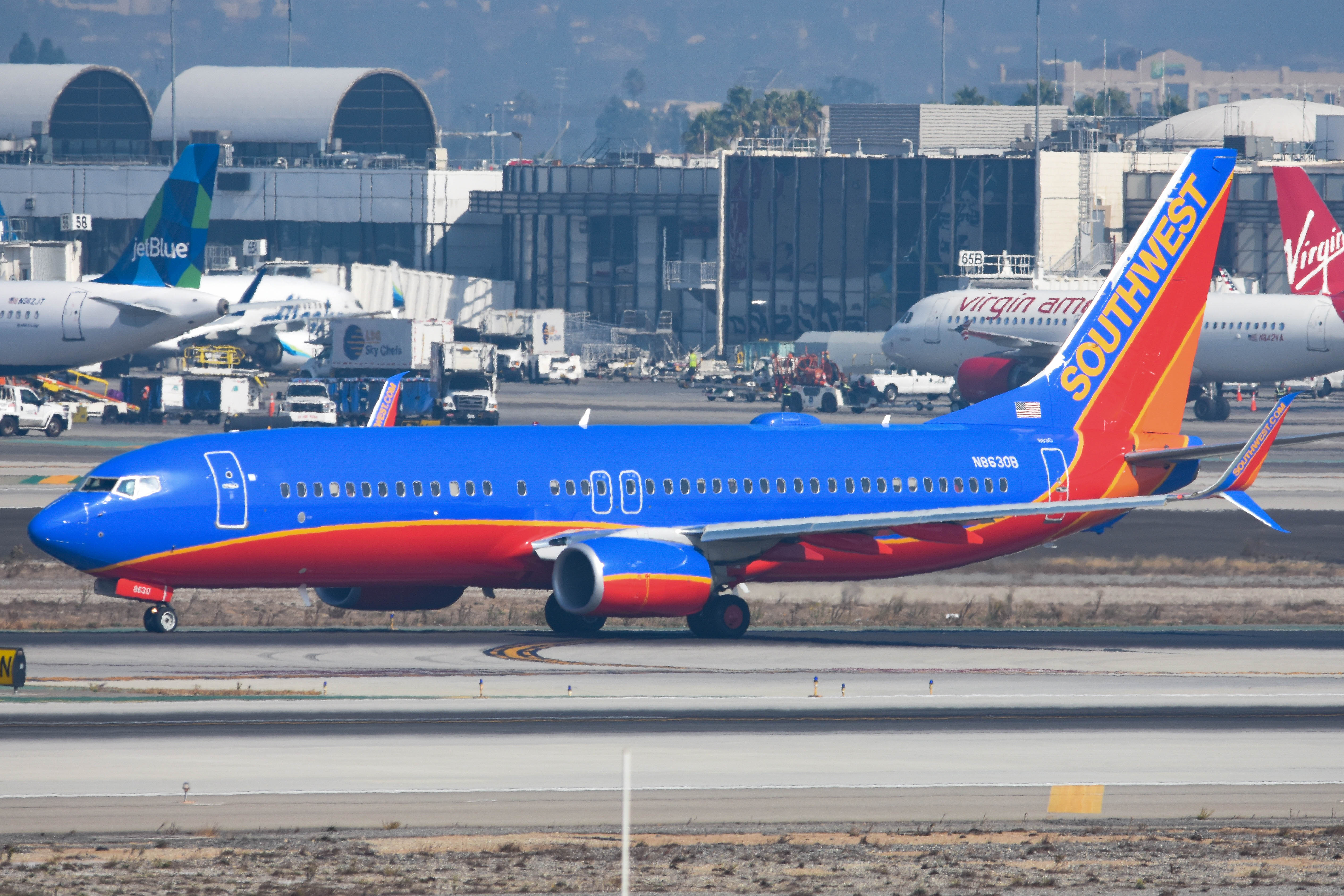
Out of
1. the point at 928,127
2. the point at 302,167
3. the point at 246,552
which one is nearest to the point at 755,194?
the point at 928,127

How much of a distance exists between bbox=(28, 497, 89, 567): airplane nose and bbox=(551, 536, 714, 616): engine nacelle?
32.6 feet

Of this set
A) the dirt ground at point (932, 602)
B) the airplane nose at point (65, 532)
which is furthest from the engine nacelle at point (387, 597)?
the airplane nose at point (65, 532)

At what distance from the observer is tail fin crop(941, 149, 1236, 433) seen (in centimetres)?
5034

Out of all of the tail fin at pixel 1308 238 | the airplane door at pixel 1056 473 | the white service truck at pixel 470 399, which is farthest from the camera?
the tail fin at pixel 1308 238

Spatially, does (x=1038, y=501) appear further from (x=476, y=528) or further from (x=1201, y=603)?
(x=476, y=528)

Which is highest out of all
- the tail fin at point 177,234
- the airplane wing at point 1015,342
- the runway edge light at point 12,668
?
the tail fin at point 177,234

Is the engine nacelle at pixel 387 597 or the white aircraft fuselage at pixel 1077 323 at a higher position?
the white aircraft fuselage at pixel 1077 323

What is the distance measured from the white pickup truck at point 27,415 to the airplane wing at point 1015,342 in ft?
178

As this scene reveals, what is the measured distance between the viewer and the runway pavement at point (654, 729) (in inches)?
1047

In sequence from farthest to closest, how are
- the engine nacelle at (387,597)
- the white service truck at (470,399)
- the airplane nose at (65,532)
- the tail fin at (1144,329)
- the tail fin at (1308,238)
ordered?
Answer: 1. the tail fin at (1308,238)
2. the white service truck at (470,399)
3. the tail fin at (1144,329)
4. the engine nacelle at (387,597)
5. the airplane nose at (65,532)

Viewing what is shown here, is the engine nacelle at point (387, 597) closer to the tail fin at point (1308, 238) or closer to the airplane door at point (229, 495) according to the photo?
the airplane door at point (229, 495)

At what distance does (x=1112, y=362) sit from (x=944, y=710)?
60.9ft

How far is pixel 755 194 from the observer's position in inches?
6698

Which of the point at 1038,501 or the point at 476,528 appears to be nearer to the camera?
the point at 476,528
